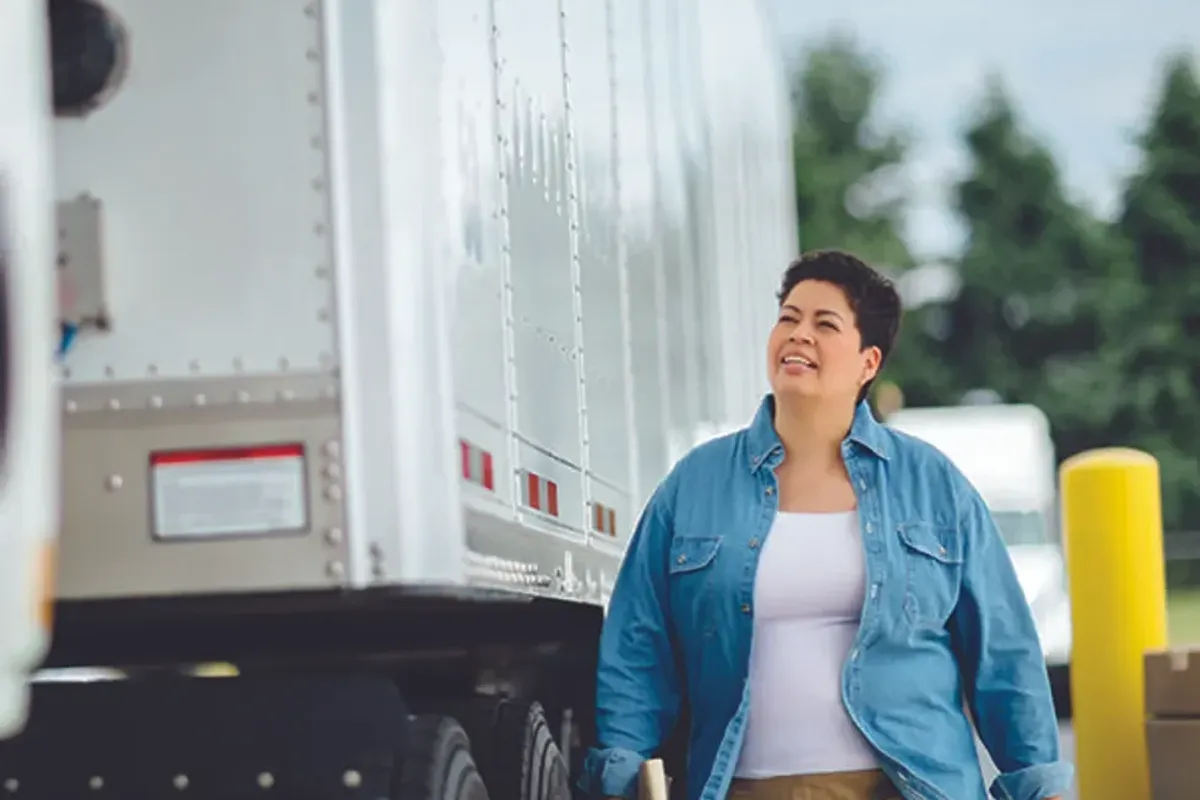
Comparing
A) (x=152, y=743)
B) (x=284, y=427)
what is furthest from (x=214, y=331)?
(x=152, y=743)

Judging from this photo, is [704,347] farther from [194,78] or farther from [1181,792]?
[194,78]

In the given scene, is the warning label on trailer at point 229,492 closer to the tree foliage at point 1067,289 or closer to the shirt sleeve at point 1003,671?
the shirt sleeve at point 1003,671

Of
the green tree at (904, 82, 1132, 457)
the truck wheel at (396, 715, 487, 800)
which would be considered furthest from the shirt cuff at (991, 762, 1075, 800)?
the green tree at (904, 82, 1132, 457)

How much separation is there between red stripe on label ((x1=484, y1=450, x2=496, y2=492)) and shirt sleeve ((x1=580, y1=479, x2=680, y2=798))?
0.82 metres

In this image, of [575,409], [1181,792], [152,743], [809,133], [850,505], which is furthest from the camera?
[809,133]

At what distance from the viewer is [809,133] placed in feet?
184

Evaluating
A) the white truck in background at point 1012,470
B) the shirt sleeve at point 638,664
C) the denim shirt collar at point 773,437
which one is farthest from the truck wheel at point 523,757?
the white truck in background at point 1012,470

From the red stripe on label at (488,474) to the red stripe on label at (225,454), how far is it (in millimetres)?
648

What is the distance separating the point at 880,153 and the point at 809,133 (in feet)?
5.88

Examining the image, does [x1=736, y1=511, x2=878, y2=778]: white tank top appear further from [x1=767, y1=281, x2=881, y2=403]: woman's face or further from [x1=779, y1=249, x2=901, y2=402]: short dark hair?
[x1=779, y1=249, x2=901, y2=402]: short dark hair

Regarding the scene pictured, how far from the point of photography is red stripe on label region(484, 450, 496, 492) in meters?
4.34

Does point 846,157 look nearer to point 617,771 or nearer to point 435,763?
point 617,771

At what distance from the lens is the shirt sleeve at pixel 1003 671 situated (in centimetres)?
499

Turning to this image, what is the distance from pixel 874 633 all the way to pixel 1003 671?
356 millimetres
